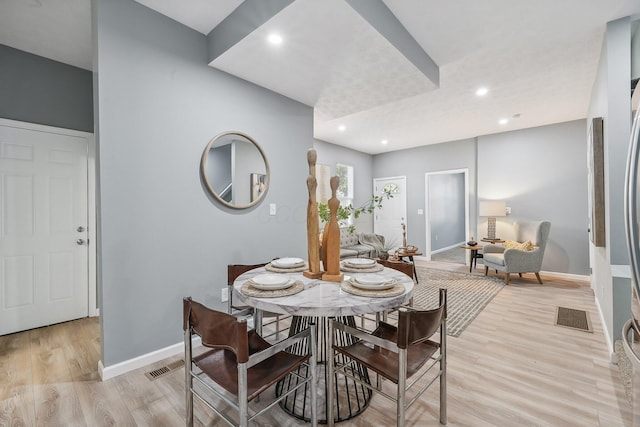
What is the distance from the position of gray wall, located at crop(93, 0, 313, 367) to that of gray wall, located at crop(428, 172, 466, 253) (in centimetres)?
551

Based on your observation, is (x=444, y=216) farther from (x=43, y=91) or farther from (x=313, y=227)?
(x=43, y=91)

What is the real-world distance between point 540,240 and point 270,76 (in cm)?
435

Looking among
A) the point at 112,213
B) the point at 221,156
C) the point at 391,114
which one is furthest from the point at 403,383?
the point at 391,114

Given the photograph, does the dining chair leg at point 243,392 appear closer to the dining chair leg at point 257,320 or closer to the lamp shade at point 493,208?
the dining chair leg at point 257,320

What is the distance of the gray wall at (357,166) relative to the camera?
592 centimetres

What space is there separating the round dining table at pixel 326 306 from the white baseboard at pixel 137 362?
0.87 metres

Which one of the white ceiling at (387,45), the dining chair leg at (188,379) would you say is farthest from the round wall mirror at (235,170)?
the dining chair leg at (188,379)

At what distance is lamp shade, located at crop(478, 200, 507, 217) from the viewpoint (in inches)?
193

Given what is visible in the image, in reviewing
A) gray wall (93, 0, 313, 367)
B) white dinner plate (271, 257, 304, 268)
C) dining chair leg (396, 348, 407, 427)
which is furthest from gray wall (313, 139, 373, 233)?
dining chair leg (396, 348, 407, 427)

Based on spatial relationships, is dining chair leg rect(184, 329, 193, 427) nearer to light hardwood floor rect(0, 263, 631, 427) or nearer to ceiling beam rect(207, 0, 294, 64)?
light hardwood floor rect(0, 263, 631, 427)

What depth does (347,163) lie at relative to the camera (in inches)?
253

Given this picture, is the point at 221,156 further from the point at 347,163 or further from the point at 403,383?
the point at 347,163

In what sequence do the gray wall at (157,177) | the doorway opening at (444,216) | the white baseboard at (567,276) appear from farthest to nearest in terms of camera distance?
the doorway opening at (444,216) < the white baseboard at (567,276) < the gray wall at (157,177)

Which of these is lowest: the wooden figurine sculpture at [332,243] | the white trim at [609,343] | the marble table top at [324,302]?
the white trim at [609,343]
